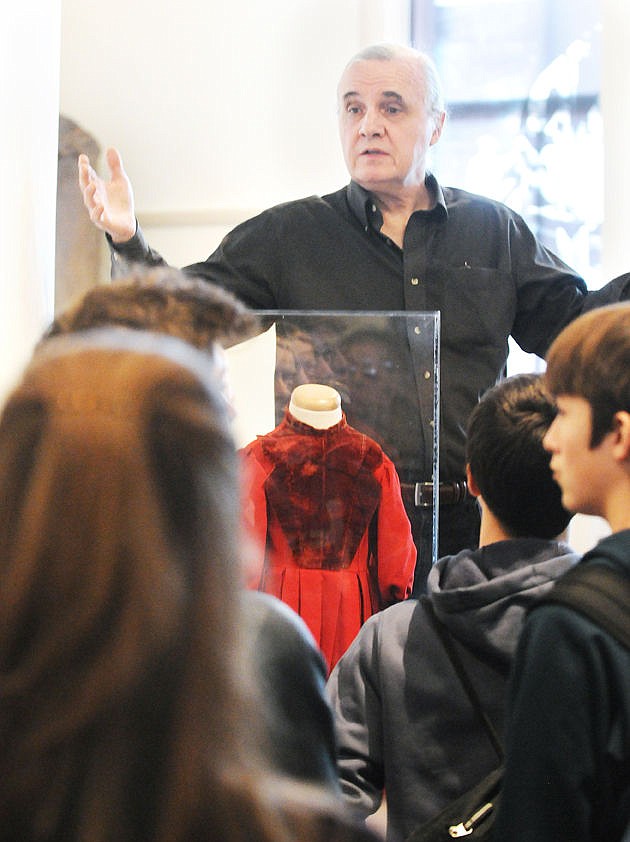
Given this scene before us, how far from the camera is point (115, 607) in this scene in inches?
28.0

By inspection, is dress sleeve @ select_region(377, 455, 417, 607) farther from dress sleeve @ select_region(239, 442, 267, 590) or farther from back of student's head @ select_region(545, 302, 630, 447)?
back of student's head @ select_region(545, 302, 630, 447)

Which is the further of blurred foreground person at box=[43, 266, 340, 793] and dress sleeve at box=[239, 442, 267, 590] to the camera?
dress sleeve at box=[239, 442, 267, 590]

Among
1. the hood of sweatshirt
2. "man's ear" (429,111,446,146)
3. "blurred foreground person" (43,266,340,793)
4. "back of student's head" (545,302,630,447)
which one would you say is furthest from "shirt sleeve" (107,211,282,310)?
"blurred foreground person" (43,266,340,793)

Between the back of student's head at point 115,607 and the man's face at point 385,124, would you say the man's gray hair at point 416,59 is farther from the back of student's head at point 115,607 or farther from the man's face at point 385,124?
the back of student's head at point 115,607

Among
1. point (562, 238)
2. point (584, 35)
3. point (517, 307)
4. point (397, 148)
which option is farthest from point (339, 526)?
point (584, 35)

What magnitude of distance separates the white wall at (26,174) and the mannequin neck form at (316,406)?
0.48 meters

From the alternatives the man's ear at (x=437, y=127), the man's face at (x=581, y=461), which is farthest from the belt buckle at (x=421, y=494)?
the man's ear at (x=437, y=127)

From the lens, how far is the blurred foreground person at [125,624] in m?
0.71

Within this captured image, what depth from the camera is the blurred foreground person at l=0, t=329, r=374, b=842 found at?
2.33 feet

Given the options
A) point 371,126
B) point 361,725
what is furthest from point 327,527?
point 371,126

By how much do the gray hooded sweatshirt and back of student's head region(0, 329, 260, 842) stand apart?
0.79m

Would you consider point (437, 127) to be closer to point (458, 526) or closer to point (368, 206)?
point (368, 206)

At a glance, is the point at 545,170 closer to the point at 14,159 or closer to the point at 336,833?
the point at 14,159

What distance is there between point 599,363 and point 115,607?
747mm
